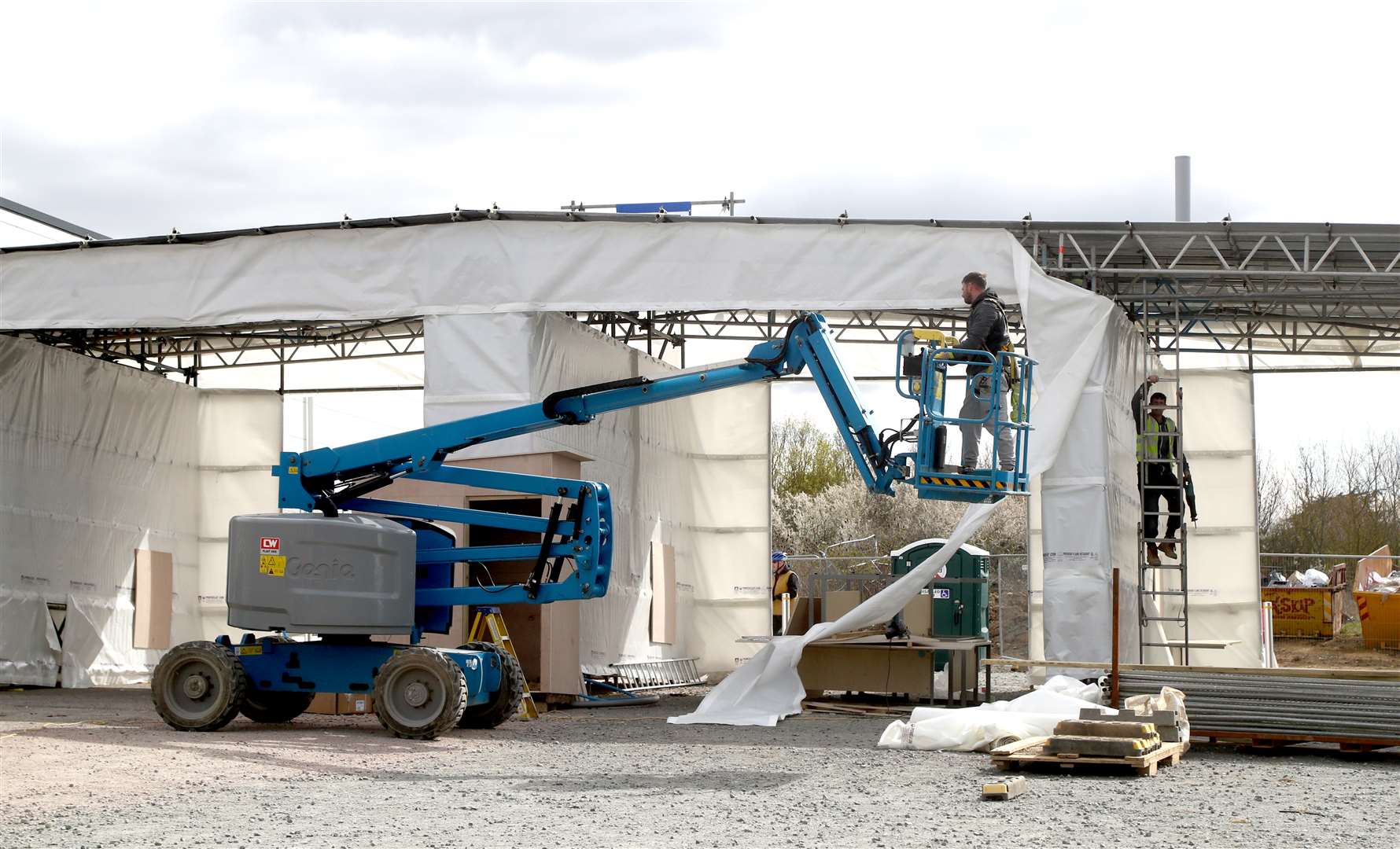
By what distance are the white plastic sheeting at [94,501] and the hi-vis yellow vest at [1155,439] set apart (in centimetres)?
1404

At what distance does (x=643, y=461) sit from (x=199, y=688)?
9.76 metres

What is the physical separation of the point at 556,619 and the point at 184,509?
1028 centimetres

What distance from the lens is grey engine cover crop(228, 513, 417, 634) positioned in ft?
44.8

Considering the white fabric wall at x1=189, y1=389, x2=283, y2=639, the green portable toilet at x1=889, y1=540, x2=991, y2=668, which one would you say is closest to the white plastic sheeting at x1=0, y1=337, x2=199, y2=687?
the white fabric wall at x1=189, y1=389, x2=283, y2=639

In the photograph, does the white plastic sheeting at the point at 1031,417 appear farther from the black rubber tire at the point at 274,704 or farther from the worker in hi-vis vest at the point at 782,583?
the worker in hi-vis vest at the point at 782,583

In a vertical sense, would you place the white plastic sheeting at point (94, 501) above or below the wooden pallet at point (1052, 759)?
above

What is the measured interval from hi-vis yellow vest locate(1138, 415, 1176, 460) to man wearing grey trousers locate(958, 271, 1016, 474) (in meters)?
8.28

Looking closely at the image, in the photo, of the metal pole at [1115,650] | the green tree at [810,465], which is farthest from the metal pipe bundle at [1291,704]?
the green tree at [810,465]

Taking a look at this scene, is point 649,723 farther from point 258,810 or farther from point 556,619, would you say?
point 258,810

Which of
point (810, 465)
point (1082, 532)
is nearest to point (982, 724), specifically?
point (1082, 532)

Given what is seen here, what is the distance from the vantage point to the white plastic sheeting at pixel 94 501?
71.3 feet

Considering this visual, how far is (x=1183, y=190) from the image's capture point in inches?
974

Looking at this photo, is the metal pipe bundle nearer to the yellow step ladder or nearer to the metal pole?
the metal pole

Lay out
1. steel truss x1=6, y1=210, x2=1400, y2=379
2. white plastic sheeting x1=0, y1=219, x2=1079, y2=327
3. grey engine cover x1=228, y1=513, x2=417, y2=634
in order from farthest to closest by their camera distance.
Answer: steel truss x1=6, y1=210, x2=1400, y2=379 → white plastic sheeting x1=0, y1=219, x2=1079, y2=327 → grey engine cover x1=228, y1=513, x2=417, y2=634
